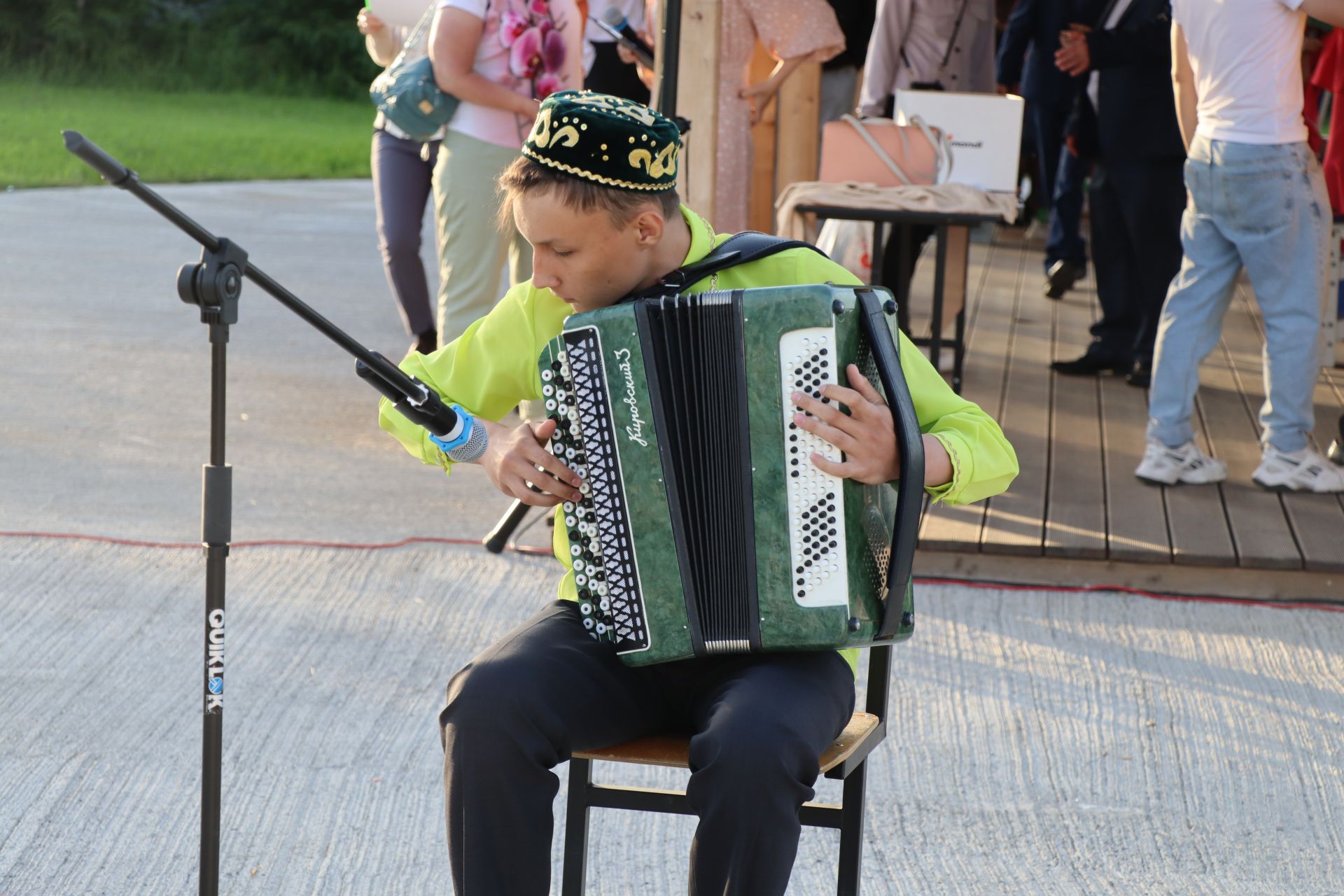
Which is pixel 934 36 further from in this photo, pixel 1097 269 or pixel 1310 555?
pixel 1310 555

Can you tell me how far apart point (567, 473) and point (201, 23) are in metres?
26.4

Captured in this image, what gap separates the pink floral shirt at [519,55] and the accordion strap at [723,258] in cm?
242

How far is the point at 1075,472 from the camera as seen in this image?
4617mm

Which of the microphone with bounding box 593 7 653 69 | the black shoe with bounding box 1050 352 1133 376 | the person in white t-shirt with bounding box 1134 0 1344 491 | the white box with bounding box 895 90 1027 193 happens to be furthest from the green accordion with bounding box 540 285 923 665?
the black shoe with bounding box 1050 352 1133 376

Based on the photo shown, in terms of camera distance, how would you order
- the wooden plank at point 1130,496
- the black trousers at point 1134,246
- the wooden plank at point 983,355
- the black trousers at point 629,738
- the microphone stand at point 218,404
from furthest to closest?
the black trousers at point 1134,246
the wooden plank at point 983,355
the wooden plank at point 1130,496
the black trousers at point 629,738
the microphone stand at point 218,404

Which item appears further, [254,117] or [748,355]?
[254,117]

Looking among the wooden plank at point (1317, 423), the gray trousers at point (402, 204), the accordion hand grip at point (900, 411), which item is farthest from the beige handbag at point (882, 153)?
the accordion hand grip at point (900, 411)

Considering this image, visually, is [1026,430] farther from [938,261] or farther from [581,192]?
[581,192]

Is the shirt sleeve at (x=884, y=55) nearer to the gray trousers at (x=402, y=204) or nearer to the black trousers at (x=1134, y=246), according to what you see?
the black trousers at (x=1134, y=246)

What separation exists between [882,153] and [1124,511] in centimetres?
153

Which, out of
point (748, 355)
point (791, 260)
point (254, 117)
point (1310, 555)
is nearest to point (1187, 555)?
point (1310, 555)

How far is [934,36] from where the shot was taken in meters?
5.73

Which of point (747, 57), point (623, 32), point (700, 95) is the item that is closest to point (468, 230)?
point (700, 95)

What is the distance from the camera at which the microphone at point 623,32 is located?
3.54 m
